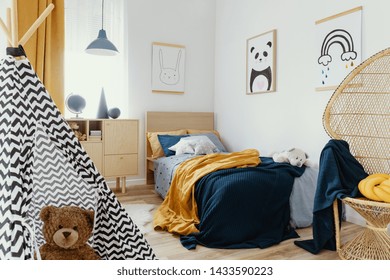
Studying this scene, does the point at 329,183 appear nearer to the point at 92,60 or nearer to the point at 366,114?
the point at 366,114

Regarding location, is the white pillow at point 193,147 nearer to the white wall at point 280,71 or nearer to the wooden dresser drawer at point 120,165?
the wooden dresser drawer at point 120,165

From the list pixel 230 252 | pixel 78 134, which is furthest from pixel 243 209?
pixel 78 134

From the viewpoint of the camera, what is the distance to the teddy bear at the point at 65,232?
→ 142 cm

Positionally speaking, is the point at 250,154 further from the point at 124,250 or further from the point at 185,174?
the point at 124,250

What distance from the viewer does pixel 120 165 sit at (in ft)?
13.0

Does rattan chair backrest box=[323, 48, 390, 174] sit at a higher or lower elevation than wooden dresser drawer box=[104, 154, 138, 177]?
higher

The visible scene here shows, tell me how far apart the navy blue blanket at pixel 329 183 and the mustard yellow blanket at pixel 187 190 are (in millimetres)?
758

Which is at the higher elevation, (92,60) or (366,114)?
(92,60)

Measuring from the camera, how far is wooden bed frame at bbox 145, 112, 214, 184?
4.44 metres

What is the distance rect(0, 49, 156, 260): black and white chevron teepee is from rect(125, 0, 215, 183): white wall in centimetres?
288

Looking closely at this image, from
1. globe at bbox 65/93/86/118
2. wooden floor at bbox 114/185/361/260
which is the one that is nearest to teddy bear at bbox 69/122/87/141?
globe at bbox 65/93/86/118

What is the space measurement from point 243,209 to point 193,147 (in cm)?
151

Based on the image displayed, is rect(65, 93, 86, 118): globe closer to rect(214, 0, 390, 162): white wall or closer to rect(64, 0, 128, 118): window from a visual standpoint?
rect(64, 0, 128, 118): window

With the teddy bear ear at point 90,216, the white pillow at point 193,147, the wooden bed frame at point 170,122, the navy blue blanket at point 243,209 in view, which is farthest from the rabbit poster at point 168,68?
the teddy bear ear at point 90,216
